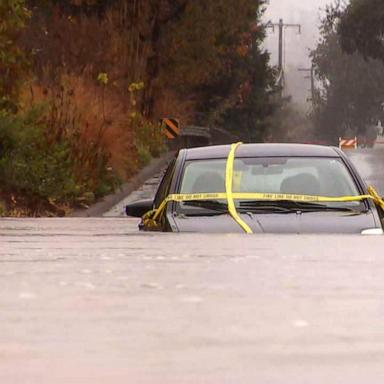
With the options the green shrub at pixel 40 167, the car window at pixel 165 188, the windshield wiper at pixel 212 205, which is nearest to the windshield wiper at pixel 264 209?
the windshield wiper at pixel 212 205

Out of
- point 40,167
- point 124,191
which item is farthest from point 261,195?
point 124,191

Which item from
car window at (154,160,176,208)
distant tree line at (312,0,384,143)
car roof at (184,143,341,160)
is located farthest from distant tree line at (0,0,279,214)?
distant tree line at (312,0,384,143)

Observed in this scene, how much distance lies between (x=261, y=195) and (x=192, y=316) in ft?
20.1

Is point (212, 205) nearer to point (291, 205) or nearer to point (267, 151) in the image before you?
point (291, 205)

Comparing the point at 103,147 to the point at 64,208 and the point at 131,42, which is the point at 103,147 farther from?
the point at 131,42

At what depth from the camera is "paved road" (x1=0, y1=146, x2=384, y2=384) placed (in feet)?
4.68

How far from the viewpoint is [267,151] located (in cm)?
873

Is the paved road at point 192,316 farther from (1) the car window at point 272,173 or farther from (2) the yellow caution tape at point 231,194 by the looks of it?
(1) the car window at point 272,173

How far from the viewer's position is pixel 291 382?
1378mm

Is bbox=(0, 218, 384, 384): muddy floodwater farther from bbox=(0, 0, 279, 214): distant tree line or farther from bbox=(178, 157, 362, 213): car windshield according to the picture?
bbox=(0, 0, 279, 214): distant tree line

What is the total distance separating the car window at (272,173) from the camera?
8219 millimetres

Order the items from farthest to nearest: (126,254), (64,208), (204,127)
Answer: (204,127), (64,208), (126,254)

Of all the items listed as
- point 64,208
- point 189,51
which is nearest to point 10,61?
point 64,208

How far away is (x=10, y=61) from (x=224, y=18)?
69.8 ft
